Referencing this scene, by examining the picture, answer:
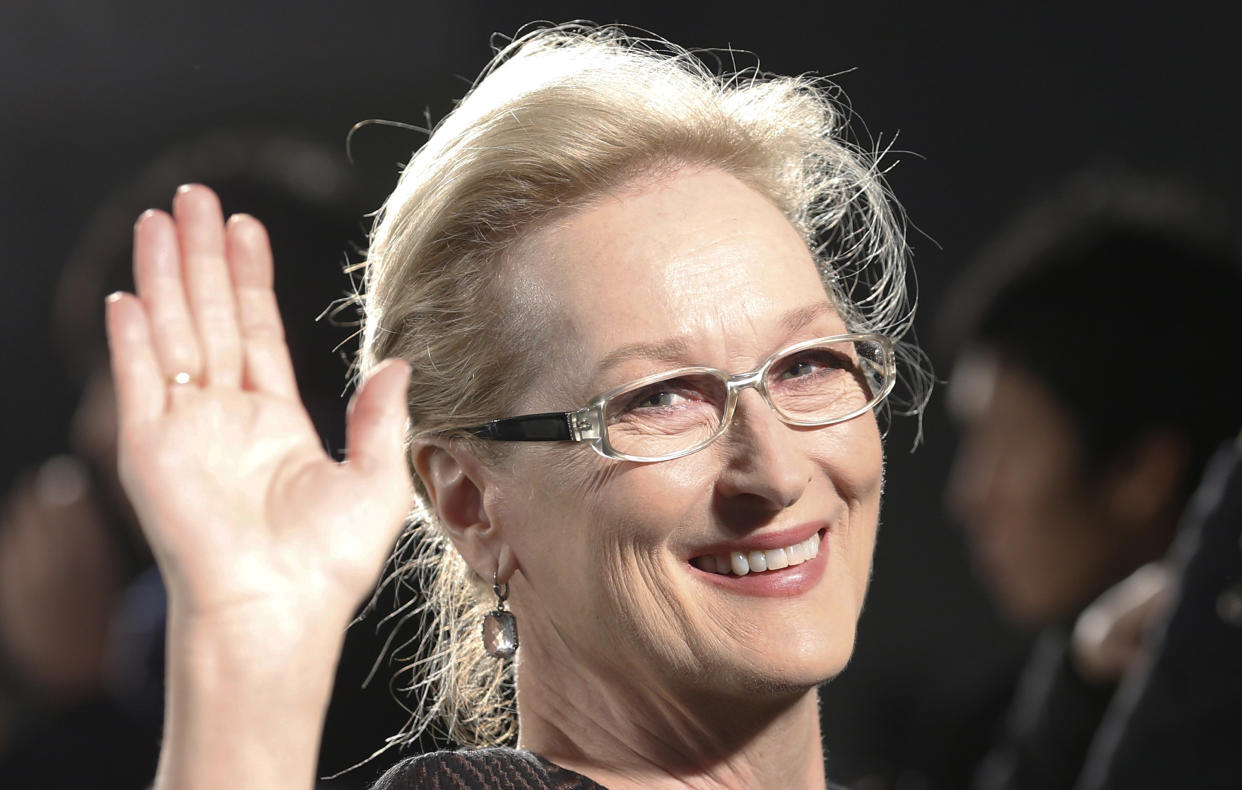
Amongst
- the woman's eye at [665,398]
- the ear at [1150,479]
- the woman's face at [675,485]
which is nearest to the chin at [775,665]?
the woman's face at [675,485]

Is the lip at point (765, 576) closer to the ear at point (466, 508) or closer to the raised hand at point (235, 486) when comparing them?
the ear at point (466, 508)

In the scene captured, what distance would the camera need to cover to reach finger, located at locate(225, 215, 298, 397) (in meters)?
1.31

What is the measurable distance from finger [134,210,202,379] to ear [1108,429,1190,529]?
2472mm

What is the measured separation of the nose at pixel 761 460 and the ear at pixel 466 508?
280 mm

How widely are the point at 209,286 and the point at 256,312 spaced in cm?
5

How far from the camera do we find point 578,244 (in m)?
1.57

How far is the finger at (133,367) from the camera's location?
1228 millimetres

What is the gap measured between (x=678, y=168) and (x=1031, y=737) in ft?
6.32

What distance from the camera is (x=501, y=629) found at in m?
1.67

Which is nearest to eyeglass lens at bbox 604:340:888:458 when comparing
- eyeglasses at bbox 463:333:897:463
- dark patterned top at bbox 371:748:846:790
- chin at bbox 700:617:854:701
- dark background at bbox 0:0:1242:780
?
eyeglasses at bbox 463:333:897:463

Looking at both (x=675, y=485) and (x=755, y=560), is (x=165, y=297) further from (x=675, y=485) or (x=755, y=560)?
(x=755, y=560)

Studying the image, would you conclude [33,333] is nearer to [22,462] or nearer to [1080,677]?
[22,462]

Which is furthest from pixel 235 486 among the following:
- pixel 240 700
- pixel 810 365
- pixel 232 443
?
pixel 810 365


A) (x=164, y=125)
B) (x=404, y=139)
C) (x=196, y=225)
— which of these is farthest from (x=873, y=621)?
(x=196, y=225)
